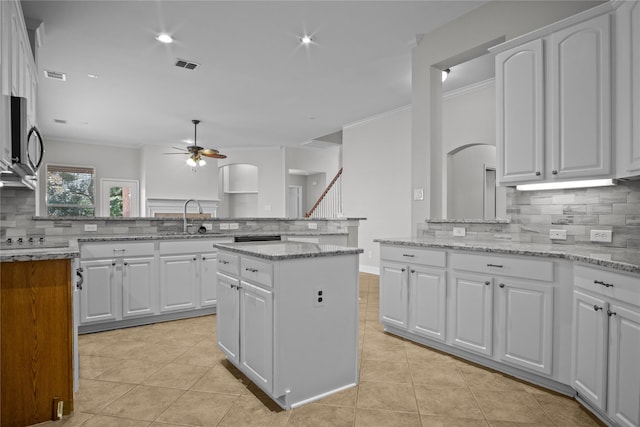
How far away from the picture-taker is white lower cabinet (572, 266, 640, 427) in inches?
66.4

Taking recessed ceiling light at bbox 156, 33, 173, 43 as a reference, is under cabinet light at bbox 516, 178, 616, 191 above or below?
below

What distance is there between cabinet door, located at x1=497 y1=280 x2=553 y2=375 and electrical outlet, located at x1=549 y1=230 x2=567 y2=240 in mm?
674

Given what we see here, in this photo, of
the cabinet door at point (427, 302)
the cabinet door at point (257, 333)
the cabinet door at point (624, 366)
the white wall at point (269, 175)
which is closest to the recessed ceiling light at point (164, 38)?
the cabinet door at point (257, 333)

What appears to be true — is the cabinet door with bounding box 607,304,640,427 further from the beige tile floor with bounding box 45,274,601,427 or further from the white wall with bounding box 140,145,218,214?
the white wall with bounding box 140,145,218,214

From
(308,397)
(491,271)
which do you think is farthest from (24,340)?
(491,271)

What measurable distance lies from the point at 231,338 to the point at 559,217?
8.56 ft

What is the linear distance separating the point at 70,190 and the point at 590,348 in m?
10.4

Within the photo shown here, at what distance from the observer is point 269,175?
1012 cm

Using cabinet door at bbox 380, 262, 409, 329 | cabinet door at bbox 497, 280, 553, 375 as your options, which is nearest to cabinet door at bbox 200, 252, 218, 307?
cabinet door at bbox 380, 262, 409, 329

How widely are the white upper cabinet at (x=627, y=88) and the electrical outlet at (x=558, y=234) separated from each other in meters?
0.59

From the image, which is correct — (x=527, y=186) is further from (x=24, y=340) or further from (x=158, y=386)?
(x=24, y=340)

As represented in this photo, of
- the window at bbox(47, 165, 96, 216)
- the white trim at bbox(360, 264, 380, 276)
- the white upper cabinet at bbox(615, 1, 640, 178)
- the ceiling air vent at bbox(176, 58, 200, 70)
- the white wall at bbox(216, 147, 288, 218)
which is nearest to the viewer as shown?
the white upper cabinet at bbox(615, 1, 640, 178)

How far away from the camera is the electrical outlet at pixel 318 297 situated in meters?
2.17

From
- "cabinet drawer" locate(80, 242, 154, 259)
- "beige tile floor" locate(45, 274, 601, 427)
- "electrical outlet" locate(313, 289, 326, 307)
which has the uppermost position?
"cabinet drawer" locate(80, 242, 154, 259)
